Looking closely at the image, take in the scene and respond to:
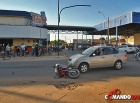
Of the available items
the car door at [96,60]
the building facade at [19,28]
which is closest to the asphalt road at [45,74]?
the car door at [96,60]

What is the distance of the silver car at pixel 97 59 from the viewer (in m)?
11.6

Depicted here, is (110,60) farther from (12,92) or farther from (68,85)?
(12,92)

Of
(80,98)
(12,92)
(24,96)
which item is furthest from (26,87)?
(80,98)

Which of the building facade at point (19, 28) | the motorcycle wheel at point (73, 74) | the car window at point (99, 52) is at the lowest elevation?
the motorcycle wheel at point (73, 74)

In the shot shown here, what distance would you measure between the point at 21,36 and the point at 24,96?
3020cm

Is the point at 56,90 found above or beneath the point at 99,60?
beneath

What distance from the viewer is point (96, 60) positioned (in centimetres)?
1188

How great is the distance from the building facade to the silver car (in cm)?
2522

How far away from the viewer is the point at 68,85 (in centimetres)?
786

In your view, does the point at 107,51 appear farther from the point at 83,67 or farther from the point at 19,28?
the point at 19,28

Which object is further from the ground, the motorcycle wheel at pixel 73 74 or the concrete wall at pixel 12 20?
the concrete wall at pixel 12 20

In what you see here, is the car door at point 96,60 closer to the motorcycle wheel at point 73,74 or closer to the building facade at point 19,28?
the motorcycle wheel at point 73,74

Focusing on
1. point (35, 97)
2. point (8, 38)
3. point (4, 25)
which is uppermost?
point (4, 25)

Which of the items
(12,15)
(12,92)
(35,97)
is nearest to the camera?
(35,97)
